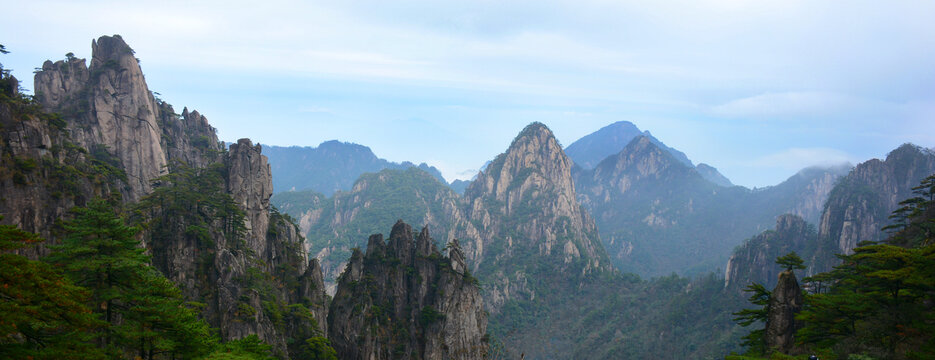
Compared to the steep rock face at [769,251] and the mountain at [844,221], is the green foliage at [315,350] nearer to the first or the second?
the mountain at [844,221]

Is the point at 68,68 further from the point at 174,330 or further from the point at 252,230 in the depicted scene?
the point at 174,330

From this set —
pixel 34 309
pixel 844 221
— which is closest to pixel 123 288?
pixel 34 309

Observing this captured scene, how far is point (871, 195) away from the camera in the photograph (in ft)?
421

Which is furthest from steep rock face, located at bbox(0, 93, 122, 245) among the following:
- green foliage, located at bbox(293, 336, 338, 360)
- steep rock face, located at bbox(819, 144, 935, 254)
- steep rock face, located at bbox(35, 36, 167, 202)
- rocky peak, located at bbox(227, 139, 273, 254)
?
steep rock face, located at bbox(819, 144, 935, 254)

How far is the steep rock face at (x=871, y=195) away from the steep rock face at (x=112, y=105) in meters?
140

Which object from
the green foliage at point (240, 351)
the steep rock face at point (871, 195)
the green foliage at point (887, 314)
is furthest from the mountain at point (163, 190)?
the steep rock face at point (871, 195)

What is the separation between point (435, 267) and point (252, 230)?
26.5 metres

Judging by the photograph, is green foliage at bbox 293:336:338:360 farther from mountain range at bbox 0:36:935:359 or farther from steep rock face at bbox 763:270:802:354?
steep rock face at bbox 763:270:802:354

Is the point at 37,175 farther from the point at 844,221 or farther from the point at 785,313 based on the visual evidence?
the point at 844,221

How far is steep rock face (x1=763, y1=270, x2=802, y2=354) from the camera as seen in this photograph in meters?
33.4

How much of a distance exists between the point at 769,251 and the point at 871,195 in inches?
1106

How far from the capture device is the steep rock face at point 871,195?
4715 inches

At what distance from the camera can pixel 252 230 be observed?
6084 centimetres

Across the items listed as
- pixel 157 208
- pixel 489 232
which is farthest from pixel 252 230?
pixel 489 232
